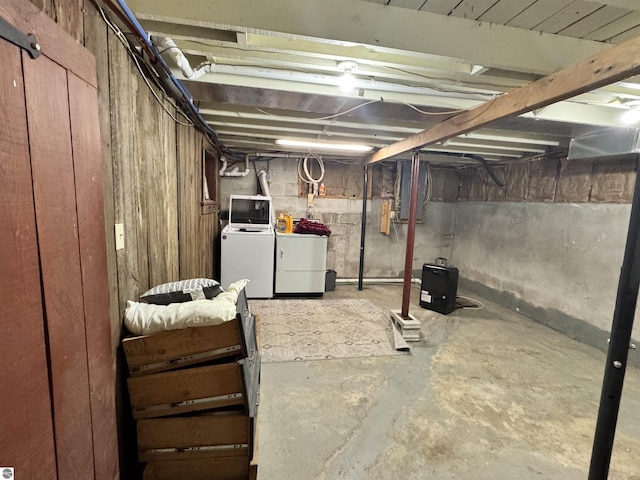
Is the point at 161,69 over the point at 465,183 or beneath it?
over

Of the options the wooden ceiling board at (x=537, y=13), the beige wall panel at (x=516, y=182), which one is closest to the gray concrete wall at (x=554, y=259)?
the beige wall panel at (x=516, y=182)

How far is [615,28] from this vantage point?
1.31 m

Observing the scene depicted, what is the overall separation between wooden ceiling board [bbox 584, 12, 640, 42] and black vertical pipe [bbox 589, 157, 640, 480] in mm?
674

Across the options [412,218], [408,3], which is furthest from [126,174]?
[412,218]

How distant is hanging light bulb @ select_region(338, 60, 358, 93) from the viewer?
1510mm

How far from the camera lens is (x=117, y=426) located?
122 centimetres

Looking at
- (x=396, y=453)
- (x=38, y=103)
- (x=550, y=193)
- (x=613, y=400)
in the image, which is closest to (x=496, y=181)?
(x=550, y=193)

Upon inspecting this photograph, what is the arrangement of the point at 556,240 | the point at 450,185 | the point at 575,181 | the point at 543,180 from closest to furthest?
the point at 575,181 → the point at 556,240 → the point at 543,180 → the point at 450,185

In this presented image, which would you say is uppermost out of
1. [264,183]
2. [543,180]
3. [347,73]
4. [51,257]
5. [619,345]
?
[347,73]

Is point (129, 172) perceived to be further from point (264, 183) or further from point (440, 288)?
point (440, 288)

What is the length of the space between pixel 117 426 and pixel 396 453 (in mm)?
1416

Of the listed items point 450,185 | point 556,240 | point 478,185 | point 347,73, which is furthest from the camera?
point 450,185

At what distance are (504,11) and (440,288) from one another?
10.2 ft

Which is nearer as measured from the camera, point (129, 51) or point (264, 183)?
point (129, 51)
